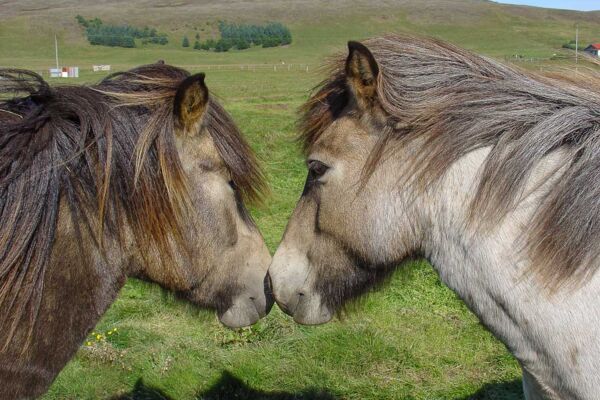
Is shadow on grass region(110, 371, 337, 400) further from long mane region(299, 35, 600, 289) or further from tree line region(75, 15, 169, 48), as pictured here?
tree line region(75, 15, 169, 48)

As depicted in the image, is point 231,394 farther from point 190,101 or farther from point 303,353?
point 190,101

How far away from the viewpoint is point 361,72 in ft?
8.90

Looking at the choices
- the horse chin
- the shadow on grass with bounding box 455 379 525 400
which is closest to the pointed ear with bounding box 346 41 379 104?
the horse chin

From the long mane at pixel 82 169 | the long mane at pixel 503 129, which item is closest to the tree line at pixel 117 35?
the long mane at pixel 82 169

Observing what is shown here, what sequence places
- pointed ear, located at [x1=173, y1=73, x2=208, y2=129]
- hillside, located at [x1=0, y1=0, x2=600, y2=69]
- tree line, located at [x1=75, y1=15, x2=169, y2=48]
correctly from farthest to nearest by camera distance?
1. tree line, located at [x1=75, y1=15, x2=169, y2=48]
2. hillside, located at [x1=0, y1=0, x2=600, y2=69]
3. pointed ear, located at [x1=173, y1=73, x2=208, y2=129]

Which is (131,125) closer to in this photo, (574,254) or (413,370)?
(574,254)

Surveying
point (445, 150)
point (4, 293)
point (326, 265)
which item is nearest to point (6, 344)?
point (4, 293)

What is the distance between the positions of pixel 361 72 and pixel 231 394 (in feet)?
10.3

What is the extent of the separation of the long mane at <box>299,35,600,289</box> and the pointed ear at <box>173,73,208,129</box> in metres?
0.57

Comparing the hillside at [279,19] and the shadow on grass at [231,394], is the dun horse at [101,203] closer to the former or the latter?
the shadow on grass at [231,394]

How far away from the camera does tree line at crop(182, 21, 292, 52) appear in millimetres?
98125

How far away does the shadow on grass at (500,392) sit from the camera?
492cm

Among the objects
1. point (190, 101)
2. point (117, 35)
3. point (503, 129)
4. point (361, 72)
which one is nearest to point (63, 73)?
point (117, 35)

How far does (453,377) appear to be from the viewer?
520cm
